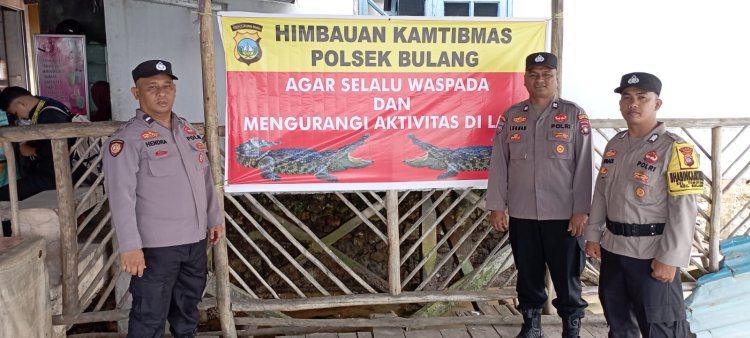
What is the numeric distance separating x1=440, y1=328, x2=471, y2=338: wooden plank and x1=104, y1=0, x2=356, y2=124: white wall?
3.71 metres

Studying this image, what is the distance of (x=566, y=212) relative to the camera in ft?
10.0

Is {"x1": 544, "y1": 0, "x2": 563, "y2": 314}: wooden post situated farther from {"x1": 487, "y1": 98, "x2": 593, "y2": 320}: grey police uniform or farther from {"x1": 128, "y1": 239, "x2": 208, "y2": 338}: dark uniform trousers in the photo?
{"x1": 128, "y1": 239, "x2": 208, "y2": 338}: dark uniform trousers

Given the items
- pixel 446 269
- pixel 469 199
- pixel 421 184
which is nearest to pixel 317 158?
pixel 421 184

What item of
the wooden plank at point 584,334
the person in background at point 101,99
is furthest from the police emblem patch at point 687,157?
the person in background at point 101,99

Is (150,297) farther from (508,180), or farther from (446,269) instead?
(446,269)

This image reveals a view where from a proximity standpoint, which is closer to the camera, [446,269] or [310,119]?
[310,119]

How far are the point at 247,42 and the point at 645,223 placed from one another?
2.54 metres

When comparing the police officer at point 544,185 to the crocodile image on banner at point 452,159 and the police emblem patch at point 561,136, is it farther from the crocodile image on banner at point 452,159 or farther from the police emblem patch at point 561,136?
the crocodile image on banner at point 452,159

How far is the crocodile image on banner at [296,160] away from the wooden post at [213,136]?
166 mm

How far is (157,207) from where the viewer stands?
2631 mm

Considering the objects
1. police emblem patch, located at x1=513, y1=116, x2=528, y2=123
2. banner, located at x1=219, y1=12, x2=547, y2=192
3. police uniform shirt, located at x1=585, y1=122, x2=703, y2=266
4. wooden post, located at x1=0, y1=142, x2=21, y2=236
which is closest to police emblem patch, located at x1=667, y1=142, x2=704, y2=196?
police uniform shirt, located at x1=585, y1=122, x2=703, y2=266

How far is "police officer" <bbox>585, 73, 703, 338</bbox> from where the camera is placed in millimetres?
2416

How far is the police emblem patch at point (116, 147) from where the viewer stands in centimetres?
251

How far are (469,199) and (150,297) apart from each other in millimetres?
3964
